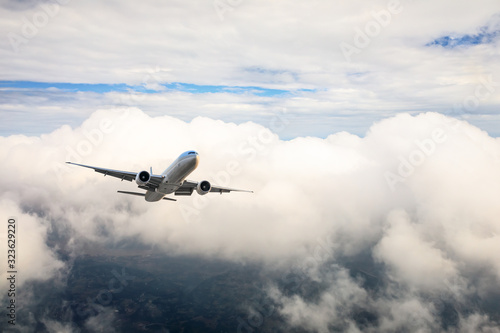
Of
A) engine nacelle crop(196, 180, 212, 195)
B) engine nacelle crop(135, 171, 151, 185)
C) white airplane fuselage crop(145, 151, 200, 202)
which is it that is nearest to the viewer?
white airplane fuselage crop(145, 151, 200, 202)

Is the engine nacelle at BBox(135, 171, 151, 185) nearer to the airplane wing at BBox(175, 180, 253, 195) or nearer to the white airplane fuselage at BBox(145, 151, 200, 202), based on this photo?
the white airplane fuselage at BBox(145, 151, 200, 202)

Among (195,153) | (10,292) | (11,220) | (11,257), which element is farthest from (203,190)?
(10,292)

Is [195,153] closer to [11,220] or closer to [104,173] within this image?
[104,173]

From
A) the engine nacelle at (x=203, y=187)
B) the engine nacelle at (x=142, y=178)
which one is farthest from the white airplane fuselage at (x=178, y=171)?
the engine nacelle at (x=203, y=187)

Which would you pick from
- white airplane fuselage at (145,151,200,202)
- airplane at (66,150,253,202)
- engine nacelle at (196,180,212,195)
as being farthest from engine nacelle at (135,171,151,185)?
engine nacelle at (196,180,212,195)

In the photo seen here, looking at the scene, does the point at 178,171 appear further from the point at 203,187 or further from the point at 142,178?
the point at 203,187

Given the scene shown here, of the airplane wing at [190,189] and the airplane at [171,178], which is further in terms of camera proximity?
the airplane wing at [190,189]

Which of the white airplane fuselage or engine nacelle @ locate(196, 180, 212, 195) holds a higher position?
the white airplane fuselage

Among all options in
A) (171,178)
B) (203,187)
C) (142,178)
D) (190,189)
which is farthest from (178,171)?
(190,189)

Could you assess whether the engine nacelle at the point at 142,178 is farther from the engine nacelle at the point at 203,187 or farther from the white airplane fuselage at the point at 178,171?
the engine nacelle at the point at 203,187
